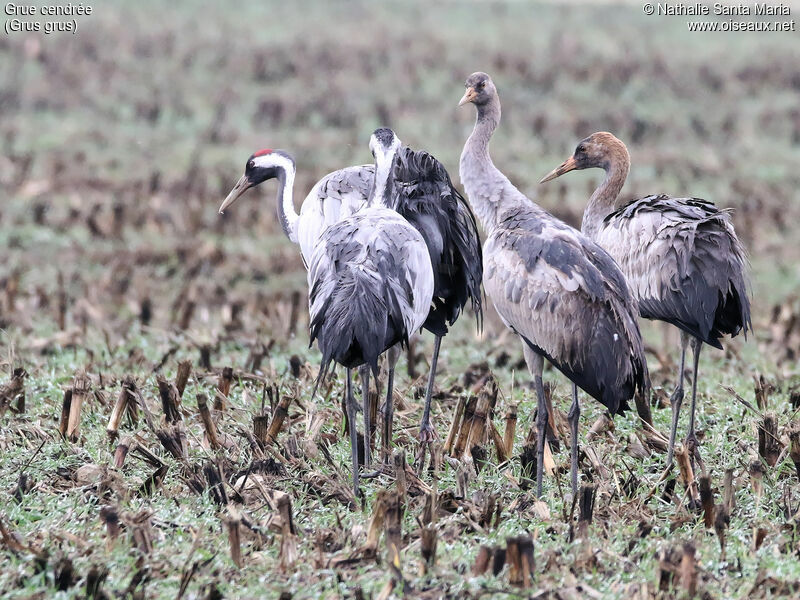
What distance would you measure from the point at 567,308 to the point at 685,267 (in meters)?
0.84

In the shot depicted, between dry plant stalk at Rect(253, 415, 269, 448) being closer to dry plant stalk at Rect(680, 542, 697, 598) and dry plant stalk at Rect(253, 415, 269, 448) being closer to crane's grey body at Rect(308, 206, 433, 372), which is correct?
crane's grey body at Rect(308, 206, 433, 372)

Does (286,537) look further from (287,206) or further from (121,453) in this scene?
(287,206)

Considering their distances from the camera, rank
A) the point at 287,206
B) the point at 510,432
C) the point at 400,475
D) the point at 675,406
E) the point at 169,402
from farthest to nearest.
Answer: the point at 287,206, the point at 675,406, the point at 169,402, the point at 510,432, the point at 400,475

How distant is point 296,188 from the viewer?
1197 centimetres

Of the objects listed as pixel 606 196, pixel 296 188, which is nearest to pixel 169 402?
pixel 606 196

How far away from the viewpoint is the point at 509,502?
15.9 feet

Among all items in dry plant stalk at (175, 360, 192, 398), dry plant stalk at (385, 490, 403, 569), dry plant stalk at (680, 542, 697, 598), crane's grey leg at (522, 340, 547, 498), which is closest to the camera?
dry plant stalk at (680, 542, 697, 598)

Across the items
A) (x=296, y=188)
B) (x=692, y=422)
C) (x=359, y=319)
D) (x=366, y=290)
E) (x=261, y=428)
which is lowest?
(x=261, y=428)

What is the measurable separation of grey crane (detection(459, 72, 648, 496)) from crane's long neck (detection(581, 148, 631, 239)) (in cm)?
104

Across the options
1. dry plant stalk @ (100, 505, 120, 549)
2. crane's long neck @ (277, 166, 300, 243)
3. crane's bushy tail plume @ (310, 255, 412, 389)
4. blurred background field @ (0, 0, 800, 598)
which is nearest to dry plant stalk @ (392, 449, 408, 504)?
blurred background field @ (0, 0, 800, 598)

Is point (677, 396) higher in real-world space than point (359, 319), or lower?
lower

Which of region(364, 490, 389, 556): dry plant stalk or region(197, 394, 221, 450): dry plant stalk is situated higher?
region(197, 394, 221, 450): dry plant stalk

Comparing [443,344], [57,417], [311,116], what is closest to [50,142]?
[311,116]

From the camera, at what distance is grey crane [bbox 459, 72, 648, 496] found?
16.1 ft
